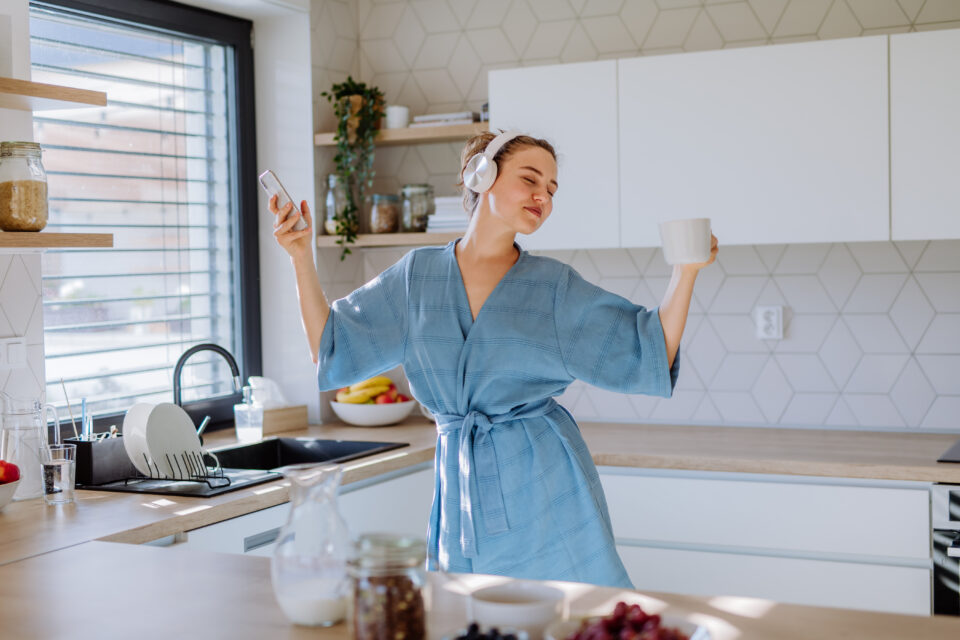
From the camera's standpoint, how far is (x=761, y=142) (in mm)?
2961

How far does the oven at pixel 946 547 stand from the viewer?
8.43ft

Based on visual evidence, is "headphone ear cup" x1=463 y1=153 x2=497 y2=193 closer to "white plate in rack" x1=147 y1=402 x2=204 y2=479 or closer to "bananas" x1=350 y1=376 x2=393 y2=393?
"white plate in rack" x1=147 y1=402 x2=204 y2=479

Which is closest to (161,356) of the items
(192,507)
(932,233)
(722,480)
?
(192,507)

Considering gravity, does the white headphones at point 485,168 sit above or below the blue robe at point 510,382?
above

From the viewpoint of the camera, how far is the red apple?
2232 millimetres

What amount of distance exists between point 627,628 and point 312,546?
Result: 374 millimetres

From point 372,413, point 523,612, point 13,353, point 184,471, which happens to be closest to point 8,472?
point 13,353

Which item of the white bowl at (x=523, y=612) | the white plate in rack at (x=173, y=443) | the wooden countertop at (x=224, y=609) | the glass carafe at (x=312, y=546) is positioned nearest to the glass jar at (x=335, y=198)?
the white plate in rack at (x=173, y=443)

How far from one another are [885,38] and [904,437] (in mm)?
1152

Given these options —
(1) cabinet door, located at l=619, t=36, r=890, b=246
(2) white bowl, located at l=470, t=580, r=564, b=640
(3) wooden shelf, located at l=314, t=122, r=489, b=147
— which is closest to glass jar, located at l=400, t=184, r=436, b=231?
(3) wooden shelf, located at l=314, t=122, r=489, b=147

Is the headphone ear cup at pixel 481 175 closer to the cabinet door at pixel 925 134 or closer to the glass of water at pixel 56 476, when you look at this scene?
the glass of water at pixel 56 476

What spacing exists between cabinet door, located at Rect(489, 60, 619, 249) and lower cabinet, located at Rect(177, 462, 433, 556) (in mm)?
812

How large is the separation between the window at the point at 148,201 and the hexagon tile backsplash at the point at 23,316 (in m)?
0.13

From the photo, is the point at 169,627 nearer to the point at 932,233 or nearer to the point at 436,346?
the point at 436,346
